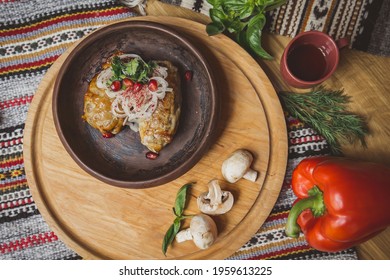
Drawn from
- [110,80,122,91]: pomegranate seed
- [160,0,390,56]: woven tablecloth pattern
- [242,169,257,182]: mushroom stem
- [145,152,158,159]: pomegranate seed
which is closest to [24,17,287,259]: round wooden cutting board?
[242,169,257,182]: mushroom stem

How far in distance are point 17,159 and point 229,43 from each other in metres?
1.19

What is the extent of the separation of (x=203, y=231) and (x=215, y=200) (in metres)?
0.15

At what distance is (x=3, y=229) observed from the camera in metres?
2.10

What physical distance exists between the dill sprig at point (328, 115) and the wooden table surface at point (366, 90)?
45 millimetres

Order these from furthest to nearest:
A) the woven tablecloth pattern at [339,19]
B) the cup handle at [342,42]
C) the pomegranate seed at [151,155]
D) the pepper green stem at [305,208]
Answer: the woven tablecloth pattern at [339,19] < the pomegranate seed at [151,155] < the cup handle at [342,42] < the pepper green stem at [305,208]

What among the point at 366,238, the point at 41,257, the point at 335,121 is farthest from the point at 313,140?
the point at 41,257

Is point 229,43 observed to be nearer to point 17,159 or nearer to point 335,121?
point 335,121

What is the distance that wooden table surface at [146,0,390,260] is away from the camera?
2066mm

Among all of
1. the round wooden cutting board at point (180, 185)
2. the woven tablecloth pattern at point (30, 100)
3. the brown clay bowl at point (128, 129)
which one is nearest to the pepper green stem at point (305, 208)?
the round wooden cutting board at point (180, 185)

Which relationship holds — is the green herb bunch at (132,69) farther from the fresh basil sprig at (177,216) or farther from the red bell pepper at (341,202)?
the red bell pepper at (341,202)

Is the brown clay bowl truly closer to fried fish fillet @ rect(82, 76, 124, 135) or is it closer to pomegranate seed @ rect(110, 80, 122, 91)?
fried fish fillet @ rect(82, 76, 124, 135)

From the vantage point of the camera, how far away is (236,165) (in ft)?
6.20

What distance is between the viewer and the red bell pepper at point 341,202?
1.79 meters

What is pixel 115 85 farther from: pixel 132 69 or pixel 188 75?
pixel 188 75
